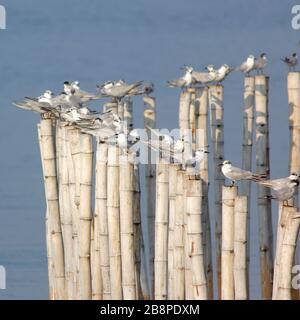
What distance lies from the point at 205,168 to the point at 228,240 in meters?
3.78

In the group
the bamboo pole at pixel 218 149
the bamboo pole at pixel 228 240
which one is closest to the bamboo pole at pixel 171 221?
the bamboo pole at pixel 228 240

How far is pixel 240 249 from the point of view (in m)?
22.0

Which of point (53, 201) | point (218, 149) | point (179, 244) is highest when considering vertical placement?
point (218, 149)

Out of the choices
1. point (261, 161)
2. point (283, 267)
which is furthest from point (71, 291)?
point (283, 267)

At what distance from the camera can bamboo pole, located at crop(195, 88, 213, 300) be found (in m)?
25.4

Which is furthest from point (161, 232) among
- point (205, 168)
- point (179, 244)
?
point (205, 168)

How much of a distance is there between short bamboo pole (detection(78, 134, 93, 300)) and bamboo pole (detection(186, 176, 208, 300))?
207 cm

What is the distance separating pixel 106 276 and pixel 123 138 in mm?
1699

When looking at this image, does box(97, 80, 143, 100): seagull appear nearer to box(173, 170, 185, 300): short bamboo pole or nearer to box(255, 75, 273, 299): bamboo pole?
box(255, 75, 273, 299): bamboo pole

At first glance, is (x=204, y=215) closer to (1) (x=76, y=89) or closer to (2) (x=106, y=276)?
(2) (x=106, y=276)

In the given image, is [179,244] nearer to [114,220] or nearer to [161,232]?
[161,232]

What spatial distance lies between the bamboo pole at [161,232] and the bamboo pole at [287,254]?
3169mm

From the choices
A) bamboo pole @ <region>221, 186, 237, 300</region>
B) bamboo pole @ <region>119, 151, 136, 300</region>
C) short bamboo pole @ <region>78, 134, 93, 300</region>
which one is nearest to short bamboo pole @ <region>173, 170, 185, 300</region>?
bamboo pole @ <region>119, 151, 136, 300</region>
